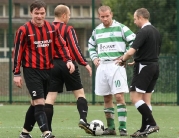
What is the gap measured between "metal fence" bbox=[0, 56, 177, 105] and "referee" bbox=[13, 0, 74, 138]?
9.42m

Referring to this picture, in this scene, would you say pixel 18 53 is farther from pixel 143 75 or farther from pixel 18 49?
pixel 143 75

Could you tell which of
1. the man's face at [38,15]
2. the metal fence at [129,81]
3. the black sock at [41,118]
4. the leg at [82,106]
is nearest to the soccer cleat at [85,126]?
the leg at [82,106]

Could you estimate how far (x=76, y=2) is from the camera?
18656 mm

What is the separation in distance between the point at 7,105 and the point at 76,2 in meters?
3.53

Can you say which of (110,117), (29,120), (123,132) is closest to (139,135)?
(123,132)

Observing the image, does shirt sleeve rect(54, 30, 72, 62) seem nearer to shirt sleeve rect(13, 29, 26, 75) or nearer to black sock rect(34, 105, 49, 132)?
shirt sleeve rect(13, 29, 26, 75)

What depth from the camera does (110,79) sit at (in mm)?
10344

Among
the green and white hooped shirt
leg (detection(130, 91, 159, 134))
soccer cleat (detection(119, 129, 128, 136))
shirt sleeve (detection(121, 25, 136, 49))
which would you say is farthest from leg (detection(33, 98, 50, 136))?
shirt sleeve (detection(121, 25, 136, 49))

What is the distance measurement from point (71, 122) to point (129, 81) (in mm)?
5838

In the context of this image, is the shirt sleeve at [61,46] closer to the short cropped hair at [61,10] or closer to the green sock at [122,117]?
the short cropped hair at [61,10]

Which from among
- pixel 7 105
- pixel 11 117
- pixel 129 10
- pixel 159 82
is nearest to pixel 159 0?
pixel 129 10

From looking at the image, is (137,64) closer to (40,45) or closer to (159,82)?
(40,45)

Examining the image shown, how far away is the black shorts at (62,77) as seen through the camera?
979cm

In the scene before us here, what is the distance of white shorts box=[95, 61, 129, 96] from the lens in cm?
1027
